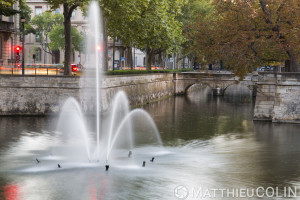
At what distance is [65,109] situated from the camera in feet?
123

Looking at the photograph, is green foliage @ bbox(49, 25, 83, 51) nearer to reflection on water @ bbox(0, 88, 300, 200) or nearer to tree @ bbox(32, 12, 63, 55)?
tree @ bbox(32, 12, 63, 55)

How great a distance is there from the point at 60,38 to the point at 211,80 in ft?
97.1

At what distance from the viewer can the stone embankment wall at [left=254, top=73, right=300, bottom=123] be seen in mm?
34312

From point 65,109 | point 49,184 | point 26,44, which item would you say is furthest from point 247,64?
point 26,44

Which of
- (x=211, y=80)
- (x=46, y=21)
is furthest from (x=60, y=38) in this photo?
(x=211, y=80)

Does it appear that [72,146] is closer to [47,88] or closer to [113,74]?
[47,88]

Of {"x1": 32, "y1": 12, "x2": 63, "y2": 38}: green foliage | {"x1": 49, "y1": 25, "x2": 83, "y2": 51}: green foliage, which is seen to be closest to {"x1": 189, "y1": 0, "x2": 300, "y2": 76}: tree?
{"x1": 49, "y1": 25, "x2": 83, "y2": 51}: green foliage

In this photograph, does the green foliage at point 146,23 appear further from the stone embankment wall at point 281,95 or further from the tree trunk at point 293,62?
the tree trunk at point 293,62

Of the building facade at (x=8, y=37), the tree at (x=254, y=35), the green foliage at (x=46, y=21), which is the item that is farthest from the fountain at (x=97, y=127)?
the green foliage at (x=46, y=21)

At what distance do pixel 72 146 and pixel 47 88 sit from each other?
11.3 metres

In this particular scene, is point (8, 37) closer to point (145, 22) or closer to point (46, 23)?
point (145, 22)

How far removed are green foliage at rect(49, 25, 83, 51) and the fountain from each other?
117 ft

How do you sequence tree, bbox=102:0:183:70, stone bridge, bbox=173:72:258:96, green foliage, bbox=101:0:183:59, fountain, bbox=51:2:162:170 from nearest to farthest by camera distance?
fountain, bbox=51:2:162:170 → tree, bbox=102:0:183:70 → green foliage, bbox=101:0:183:59 → stone bridge, bbox=173:72:258:96

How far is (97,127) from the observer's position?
23891mm
